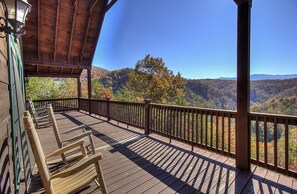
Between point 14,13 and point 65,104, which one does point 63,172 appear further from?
point 65,104

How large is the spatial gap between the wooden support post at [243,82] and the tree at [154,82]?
73.0 feet

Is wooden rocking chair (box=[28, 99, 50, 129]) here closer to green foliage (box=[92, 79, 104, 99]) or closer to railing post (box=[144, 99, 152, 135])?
railing post (box=[144, 99, 152, 135])

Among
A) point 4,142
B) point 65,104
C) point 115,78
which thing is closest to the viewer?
point 4,142

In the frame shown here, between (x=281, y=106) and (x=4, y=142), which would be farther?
(x=281, y=106)

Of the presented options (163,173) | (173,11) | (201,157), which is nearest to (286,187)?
(201,157)

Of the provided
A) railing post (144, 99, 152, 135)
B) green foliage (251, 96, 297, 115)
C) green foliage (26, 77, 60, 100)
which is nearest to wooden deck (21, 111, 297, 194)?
railing post (144, 99, 152, 135)

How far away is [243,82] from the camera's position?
8.64ft

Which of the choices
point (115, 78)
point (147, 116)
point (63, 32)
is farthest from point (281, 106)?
point (115, 78)

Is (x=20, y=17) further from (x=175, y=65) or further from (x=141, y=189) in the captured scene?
(x=175, y=65)

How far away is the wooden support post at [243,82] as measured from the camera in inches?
102

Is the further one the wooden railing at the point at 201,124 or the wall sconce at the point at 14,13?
the wooden railing at the point at 201,124

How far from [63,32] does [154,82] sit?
18408mm

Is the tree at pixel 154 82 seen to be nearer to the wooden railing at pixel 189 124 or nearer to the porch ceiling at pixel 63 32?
the porch ceiling at pixel 63 32

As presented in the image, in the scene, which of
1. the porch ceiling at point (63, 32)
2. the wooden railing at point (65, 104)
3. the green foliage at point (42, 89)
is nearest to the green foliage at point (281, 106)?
the wooden railing at point (65, 104)
